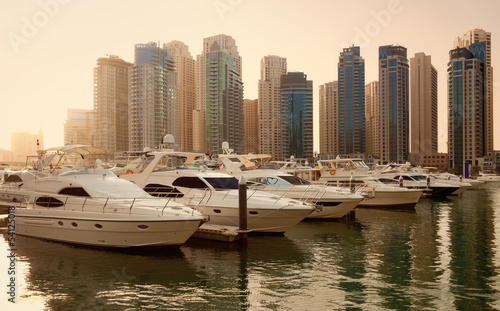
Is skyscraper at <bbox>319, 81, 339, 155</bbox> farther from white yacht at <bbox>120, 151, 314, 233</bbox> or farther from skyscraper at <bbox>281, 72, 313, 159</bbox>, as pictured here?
white yacht at <bbox>120, 151, 314, 233</bbox>

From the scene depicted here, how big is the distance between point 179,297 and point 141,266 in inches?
110

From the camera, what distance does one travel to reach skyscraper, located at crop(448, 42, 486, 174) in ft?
380

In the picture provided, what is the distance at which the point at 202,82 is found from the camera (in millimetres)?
153625

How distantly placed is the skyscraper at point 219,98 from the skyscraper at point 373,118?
57742mm

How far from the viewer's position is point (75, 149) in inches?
714

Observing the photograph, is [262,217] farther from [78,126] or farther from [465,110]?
[78,126]

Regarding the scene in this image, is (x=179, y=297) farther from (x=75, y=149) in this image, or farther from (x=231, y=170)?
(x=231, y=170)

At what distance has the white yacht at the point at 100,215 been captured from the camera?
1234cm

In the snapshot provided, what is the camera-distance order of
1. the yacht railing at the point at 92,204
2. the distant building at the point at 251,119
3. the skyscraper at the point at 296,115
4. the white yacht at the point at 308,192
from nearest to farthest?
the yacht railing at the point at 92,204 < the white yacht at the point at 308,192 < the skyscraper at the point at 296,115 < the distant building at the point at 251,119

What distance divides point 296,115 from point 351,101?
2356 cm

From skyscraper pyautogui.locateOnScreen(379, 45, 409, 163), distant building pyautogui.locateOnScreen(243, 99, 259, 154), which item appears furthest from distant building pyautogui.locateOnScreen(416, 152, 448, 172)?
distant building pyautogui.locateOnScreen(243, 99, 259, 154)

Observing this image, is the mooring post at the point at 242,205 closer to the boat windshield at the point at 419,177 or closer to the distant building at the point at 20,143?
the boat windshield at the point at 419,177

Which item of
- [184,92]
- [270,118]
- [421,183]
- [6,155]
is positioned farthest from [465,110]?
[6,155]

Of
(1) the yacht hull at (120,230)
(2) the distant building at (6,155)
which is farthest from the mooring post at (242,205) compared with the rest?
(2) the distant building at (6,155)
